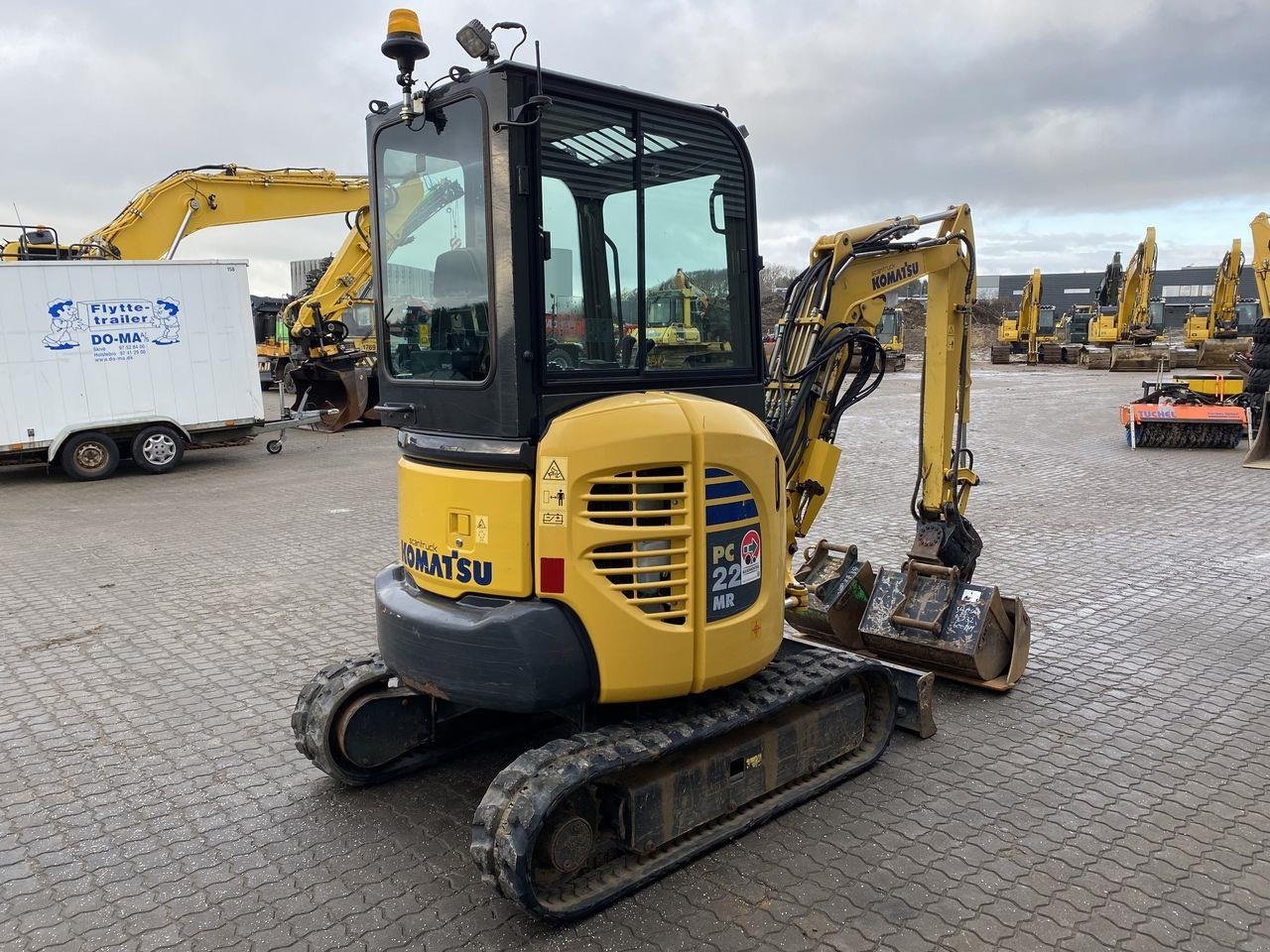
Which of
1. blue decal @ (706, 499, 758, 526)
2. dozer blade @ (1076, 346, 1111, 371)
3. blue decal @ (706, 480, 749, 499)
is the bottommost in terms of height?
dozer blade @ (1076, 346, 1111, 371)

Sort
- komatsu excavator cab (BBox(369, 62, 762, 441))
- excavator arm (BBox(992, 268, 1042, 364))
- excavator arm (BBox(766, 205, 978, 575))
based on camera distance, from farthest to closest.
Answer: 1. excavator arm (BBox(992, 268, 1042, 364))
2. excavator arm (BBox(766, 205, 978, 575))
3. komatsu excavator cab (BBox(369, 62, 762, 441))

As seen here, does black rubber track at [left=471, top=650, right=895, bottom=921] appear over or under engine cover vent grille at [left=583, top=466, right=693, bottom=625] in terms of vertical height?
under

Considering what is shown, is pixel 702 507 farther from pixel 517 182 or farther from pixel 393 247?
pixel 393 247

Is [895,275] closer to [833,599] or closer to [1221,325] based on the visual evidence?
[833,599]

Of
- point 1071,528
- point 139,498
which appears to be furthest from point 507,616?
point 139,498

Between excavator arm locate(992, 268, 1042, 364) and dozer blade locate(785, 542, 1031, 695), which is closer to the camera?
dozer blade locate(785, 542, 1031, 695)

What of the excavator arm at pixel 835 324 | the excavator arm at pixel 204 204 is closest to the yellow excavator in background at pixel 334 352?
the excavator arm at pixel 204 204

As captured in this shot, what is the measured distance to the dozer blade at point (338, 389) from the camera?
1883cm

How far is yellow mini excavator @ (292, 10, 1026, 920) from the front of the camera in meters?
3.45

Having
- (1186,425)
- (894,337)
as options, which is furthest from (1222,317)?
(1186,425)

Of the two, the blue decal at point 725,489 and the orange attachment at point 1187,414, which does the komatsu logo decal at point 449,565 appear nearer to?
the blue decal at point 725,489

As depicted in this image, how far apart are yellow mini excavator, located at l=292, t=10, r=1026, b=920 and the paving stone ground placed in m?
0.32

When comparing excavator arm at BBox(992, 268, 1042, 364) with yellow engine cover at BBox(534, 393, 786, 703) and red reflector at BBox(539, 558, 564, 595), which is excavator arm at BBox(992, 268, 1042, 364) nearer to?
yellow engine cover at BBox(534, 393, 786, 703)

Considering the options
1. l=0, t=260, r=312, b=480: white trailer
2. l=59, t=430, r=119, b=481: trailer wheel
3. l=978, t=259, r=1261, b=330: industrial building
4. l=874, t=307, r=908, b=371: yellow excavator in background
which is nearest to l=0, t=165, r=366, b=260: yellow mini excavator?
l=0, t=260, r=312, b=480: white trailer
